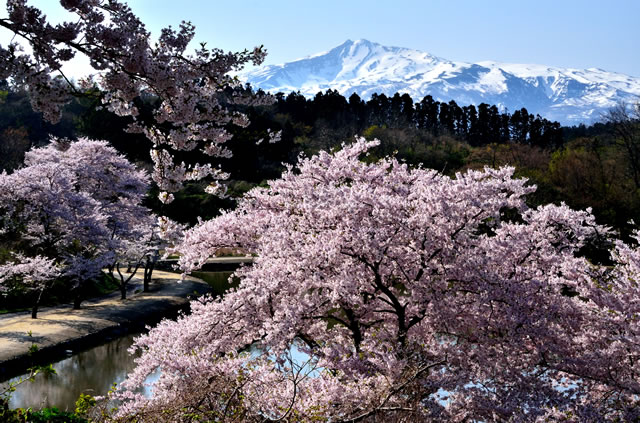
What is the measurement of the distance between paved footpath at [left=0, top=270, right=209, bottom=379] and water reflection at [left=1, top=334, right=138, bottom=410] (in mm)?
603

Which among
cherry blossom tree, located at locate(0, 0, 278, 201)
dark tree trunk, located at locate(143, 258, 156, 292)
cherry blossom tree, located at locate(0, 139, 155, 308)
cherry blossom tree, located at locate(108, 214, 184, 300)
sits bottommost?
dark tree trunk, located at locate(143, 258, 156, 292)

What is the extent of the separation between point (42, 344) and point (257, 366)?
12545 mm

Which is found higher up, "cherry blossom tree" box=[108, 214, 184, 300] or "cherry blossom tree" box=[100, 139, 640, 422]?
"cherry blossom tree" box=[100, 139, 640, 422]

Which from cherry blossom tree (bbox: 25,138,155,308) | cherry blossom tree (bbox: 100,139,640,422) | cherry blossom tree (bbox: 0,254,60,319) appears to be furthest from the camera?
cherry blossom tree (bbox: 25,138,155,308)

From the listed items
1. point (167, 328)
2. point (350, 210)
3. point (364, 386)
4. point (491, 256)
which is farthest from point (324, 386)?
point (167, 328)

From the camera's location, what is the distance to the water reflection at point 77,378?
1450cm

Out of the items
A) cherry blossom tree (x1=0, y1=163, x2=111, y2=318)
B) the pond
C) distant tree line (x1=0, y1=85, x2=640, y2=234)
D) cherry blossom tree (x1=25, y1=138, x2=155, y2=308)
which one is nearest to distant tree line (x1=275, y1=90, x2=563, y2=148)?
distant tree line (x1=0, y1=85, x2=640, y2=234)

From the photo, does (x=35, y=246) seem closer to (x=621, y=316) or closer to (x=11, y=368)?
(x=11, y=368)

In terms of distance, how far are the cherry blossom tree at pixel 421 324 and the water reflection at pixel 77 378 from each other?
772 centimetres

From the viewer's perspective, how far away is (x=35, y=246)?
24188 millimetres

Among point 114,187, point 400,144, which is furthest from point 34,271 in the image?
point 400,144

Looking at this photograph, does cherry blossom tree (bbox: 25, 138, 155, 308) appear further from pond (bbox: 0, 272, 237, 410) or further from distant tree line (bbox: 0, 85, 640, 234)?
pond (bbox: 0, 272, 237, 410)

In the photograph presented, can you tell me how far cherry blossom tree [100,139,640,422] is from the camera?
674 cm

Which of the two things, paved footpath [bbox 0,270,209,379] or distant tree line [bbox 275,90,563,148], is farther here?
distant tree line [bbox 275,90,563,148]
